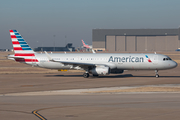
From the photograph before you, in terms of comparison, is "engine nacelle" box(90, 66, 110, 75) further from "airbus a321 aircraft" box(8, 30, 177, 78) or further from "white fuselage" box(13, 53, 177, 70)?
"white fuselage" box(13, 53, 177, 70)

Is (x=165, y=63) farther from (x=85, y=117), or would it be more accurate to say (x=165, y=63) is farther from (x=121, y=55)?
(x=85, y=117)

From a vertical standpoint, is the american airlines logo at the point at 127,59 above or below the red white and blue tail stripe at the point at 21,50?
below

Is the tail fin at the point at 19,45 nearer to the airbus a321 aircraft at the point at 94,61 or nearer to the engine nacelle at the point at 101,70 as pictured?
the airbus a321 aircraft at the point at 94,61

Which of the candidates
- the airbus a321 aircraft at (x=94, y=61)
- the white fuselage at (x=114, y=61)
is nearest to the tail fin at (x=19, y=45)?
the airbus a321 aircraft at (x=94, y=61)

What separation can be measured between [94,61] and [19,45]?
1249 cm

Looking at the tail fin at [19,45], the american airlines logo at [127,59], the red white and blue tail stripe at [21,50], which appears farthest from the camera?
the tail fin at [19,45]

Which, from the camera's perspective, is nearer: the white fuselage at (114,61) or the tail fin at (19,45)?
the white fuselage at (114,61)

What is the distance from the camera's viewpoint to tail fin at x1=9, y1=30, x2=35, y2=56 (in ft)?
146

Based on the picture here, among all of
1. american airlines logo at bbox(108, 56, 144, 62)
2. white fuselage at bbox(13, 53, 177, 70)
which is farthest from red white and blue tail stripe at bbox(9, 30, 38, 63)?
american airlines logo at bbox(108, 56, 144, 62)

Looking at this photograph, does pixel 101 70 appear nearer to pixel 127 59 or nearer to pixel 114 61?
pixel 114 61

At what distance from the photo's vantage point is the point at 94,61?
42.5 metres

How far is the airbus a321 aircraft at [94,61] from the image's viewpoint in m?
Answer: 40.8

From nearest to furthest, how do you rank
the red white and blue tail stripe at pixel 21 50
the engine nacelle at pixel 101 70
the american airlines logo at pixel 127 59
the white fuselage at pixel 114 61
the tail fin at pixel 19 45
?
1. the engine nacelle at pixel 101 70
2. the white fuselage at pixel 114 61
3. the american airlines logo at pixel 127 59
4. the red white and blue tail stripe at pixel 21 50
5. the tail fin at pixel 19 45

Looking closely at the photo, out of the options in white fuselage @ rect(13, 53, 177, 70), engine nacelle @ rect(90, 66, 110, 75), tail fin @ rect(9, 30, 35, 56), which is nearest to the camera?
engine nacelle @ rect(90, 66, 110, 75)
